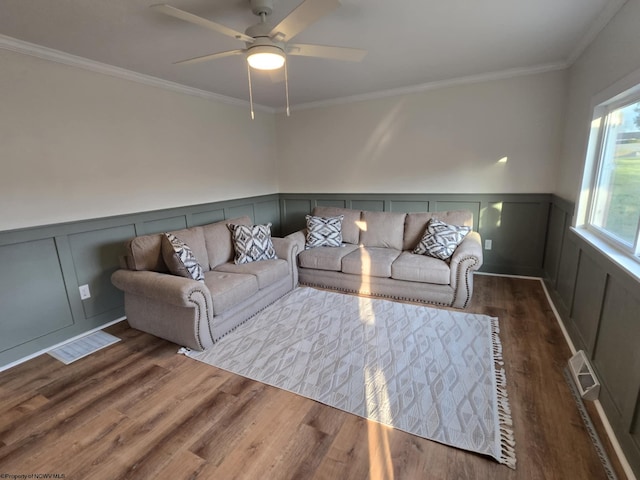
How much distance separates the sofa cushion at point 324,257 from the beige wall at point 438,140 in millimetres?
1308

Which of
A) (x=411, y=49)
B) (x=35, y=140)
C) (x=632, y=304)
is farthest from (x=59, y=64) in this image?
(x=632, y=304)

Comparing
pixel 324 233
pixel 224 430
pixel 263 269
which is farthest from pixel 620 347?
pixel 324 233

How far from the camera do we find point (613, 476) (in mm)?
1405

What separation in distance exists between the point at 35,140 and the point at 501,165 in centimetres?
472

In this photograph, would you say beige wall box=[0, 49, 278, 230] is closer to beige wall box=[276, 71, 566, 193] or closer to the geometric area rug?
beige wall box=[276, 71, 566, 193]

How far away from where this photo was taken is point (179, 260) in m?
2.63

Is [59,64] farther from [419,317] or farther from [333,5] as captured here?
[419,317]

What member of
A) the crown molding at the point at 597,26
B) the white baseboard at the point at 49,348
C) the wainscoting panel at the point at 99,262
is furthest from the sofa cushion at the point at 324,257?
the crown molding at the point at 597,26

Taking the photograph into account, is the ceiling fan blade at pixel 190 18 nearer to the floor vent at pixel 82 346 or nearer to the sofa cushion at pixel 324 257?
the sofa cushion at pixel 324 257

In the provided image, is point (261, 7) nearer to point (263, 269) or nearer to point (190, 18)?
point (190, 18)

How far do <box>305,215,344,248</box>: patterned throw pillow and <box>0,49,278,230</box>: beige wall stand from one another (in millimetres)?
1366

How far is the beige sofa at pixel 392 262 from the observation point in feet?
10.1

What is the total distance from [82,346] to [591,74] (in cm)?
493

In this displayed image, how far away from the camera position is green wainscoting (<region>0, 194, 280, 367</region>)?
93.7 inches
